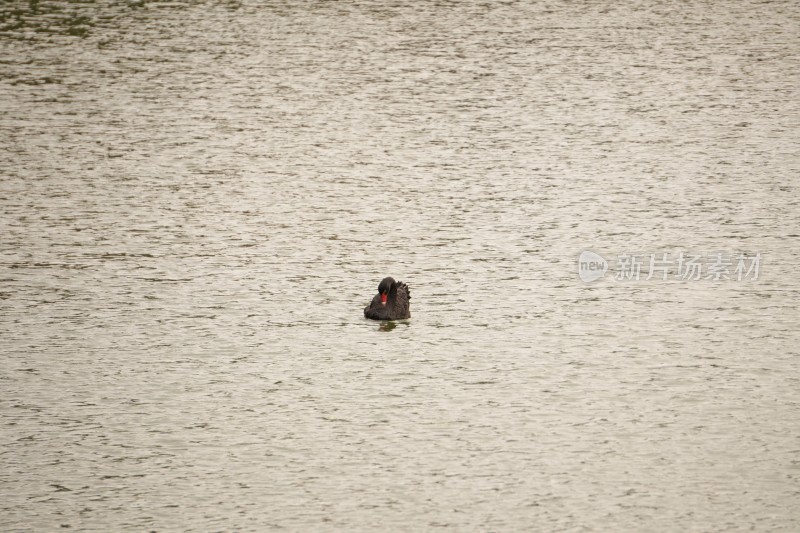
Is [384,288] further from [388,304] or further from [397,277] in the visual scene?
[397,277]

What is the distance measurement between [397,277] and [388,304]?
626mm

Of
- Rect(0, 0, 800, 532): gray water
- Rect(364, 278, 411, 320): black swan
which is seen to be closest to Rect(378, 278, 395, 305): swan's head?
Rect(364, 278, 411, 320): black swan

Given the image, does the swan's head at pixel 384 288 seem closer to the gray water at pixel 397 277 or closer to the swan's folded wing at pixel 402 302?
the swan's folded wing at pixel 402 302

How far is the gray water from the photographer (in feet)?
14.9

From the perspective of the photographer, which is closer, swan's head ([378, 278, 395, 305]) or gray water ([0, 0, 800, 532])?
gray water ([0, 0, 800, 532])

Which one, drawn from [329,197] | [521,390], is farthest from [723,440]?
[329,197]

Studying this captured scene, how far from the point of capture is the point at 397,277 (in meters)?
6.68

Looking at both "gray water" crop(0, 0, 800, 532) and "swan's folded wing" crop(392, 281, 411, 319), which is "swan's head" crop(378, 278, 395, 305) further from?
"gray water" crop(0, 0, 800, 532)

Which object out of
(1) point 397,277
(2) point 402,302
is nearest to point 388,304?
(2) point 402,302

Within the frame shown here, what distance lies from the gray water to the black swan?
0.25ft

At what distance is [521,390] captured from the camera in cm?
533

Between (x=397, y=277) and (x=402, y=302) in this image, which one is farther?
(x=397, y=277)

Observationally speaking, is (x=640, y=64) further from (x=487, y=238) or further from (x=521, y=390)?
(x=521, y=390)

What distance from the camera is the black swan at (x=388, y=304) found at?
604 centimetres
